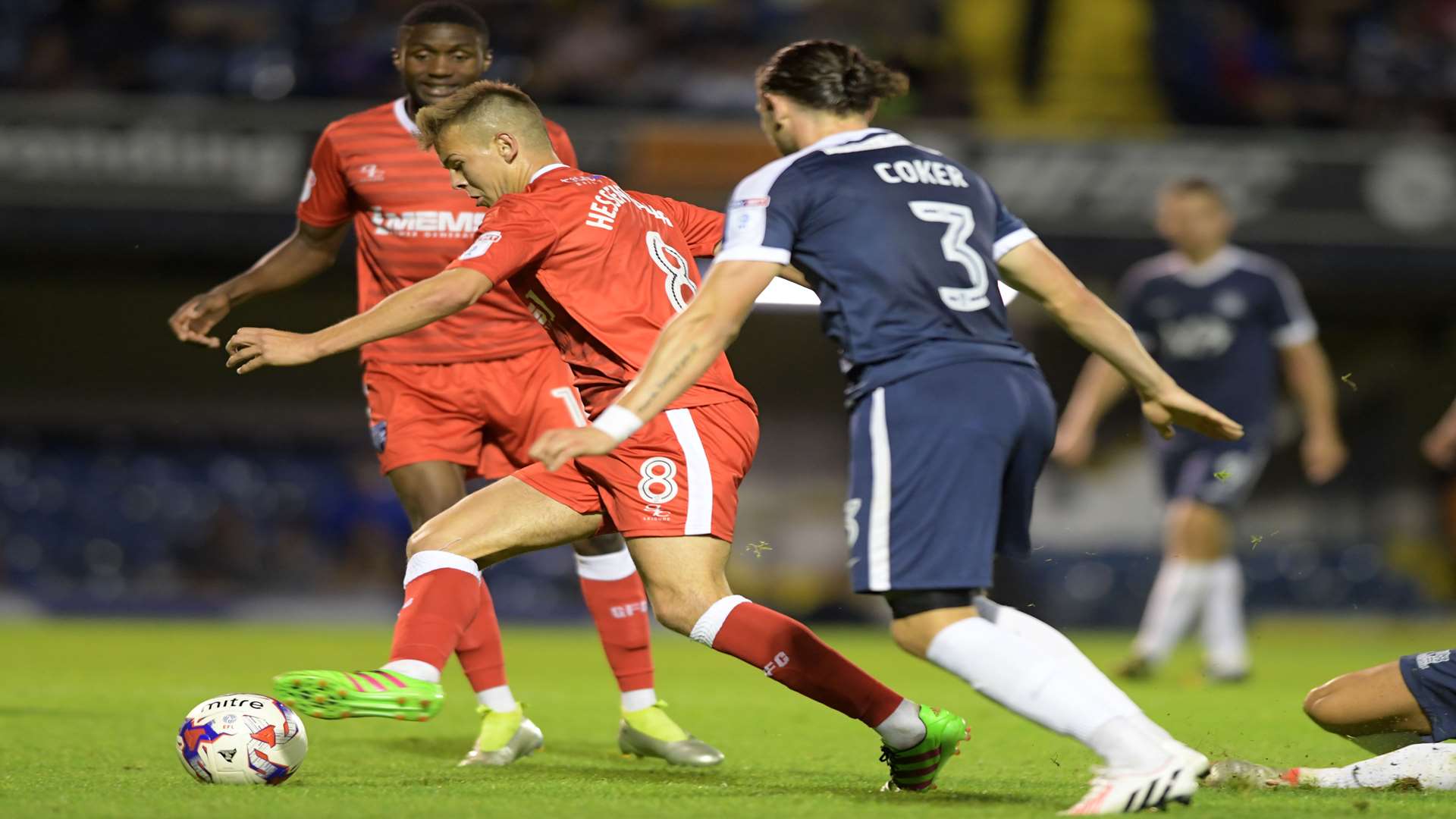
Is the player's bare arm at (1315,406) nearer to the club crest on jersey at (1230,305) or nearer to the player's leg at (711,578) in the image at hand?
the club crest on jersey at (1230,305)

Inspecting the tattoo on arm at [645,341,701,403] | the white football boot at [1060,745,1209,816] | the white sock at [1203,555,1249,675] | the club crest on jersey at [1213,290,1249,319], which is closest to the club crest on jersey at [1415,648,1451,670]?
the white football boot at [1060,745,1209,816]

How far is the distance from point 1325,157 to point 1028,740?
1008cm

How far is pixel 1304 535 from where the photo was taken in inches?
681

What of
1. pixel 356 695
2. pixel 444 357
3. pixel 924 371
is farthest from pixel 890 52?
pixel 356 695

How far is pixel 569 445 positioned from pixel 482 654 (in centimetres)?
194

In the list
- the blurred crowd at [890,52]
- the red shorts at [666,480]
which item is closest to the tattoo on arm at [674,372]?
the red shorts at [666,480]

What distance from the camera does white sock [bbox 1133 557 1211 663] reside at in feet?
29.9

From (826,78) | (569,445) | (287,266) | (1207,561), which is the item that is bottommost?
(1207,561)

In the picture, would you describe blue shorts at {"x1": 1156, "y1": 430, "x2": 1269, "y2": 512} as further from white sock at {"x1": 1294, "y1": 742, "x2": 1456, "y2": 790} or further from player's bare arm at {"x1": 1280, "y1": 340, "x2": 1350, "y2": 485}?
white sock at {"x1": 1294, "y1": 742, "x2": 1456, "y2": 790}

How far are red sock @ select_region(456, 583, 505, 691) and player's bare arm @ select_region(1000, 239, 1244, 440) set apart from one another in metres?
2.19

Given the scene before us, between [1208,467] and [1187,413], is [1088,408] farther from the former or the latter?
[1187,413]

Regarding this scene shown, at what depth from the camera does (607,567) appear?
18.8 feet

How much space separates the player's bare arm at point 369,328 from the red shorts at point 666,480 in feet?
2.04

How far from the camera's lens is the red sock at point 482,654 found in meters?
5.63
